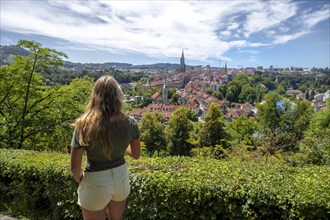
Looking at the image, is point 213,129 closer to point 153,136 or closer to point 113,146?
point 153,136

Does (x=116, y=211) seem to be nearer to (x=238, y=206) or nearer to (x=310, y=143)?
(x=238, y=206)

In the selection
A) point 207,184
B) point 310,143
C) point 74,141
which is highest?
point 74,141

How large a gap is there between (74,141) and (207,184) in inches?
67.1

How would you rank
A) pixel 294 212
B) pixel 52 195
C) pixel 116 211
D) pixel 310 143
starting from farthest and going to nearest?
pixel 310 143, pixel 52 195, pixel 294 212, pixel 116 211

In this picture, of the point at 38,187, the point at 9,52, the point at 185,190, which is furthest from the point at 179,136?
the point at 185,190

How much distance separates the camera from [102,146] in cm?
199

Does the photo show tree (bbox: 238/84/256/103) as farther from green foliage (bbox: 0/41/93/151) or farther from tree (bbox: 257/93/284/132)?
green foliage (bbox: 0/41/93/151)

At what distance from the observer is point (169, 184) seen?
3074 millimetres

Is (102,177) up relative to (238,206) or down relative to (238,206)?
up

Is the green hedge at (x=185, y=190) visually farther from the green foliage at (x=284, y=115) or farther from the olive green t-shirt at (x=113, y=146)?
the green foliage at (x=284, y=115)

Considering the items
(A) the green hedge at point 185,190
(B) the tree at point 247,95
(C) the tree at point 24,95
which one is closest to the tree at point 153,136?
(C) the tree at point 24,95

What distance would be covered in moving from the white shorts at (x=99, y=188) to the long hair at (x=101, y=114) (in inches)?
7.8

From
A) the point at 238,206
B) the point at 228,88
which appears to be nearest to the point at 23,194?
the point at 238,206

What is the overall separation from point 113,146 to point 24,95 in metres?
8.20
